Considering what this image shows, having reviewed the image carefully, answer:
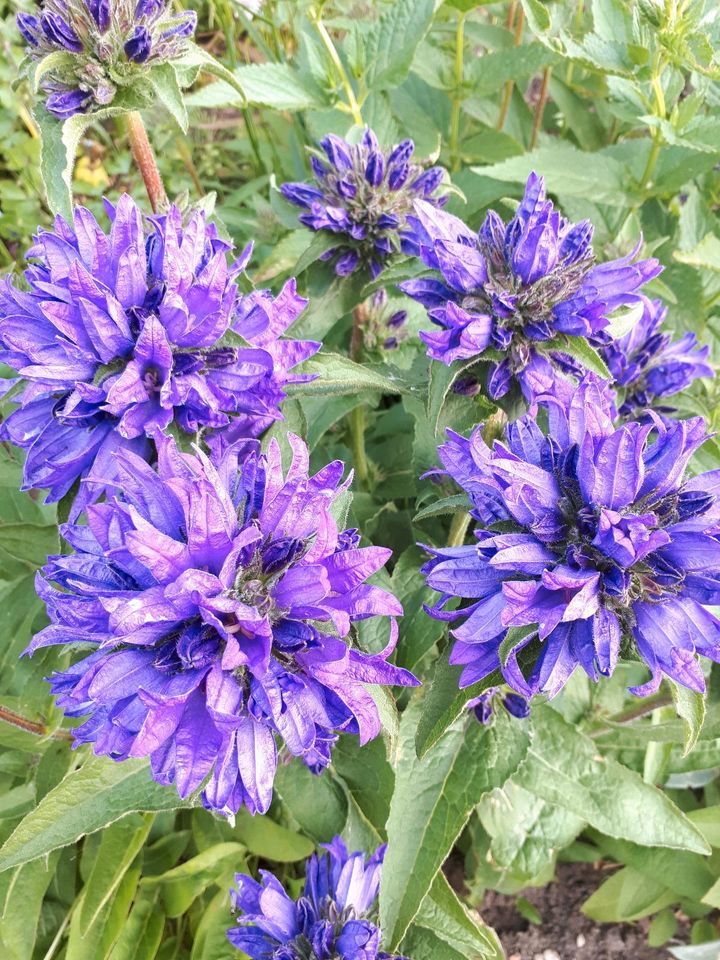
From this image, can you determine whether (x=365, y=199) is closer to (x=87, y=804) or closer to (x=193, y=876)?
(x=87, y=804)

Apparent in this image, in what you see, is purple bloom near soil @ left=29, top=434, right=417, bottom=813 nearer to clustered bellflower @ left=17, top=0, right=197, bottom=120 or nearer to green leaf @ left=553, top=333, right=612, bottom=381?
green leaf @ left=553, top=333, right=612, bottom=381

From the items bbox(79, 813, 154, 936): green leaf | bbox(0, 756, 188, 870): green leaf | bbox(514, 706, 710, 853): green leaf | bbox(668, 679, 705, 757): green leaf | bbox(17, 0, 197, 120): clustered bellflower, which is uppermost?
bbox(17, 0, 197, 120): clustered bellflower


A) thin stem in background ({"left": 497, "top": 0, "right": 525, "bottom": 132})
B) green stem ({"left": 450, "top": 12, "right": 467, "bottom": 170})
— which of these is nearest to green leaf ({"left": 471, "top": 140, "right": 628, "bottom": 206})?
green stem ({"left": 450, "top": 12, "right": 467, "bottom": 170})

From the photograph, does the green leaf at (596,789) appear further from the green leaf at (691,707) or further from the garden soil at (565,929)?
the garden soil at (565,929)

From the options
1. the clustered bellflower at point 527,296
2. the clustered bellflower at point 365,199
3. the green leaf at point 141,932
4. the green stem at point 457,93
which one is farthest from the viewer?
the green stem at point 457,93

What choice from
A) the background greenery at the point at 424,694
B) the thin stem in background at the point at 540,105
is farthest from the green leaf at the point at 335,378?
the thin stem in background at the point at 540,105

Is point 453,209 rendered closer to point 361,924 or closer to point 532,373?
point 532,373

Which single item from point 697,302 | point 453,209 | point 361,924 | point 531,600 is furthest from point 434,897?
point 453,209
